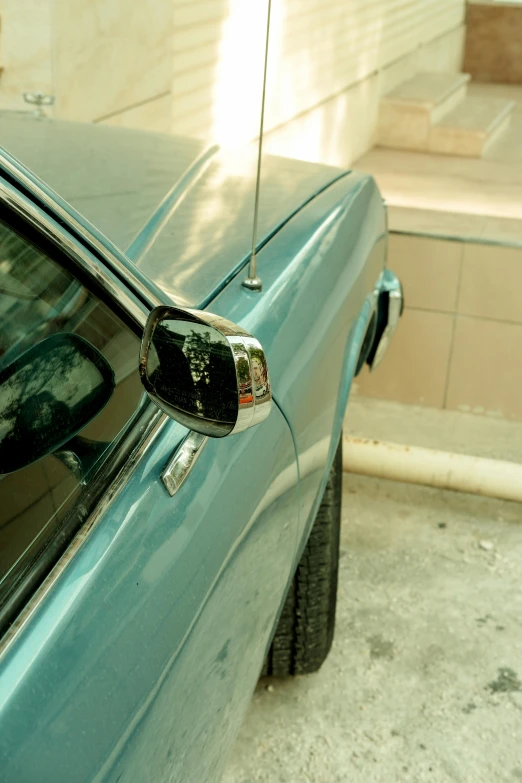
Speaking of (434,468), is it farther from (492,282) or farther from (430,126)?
(430,126)

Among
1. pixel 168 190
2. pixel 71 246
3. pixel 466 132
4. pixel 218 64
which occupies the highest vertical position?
pixel 71 246

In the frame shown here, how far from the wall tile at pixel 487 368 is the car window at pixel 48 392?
3285 mm

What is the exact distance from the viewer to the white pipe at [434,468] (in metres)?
3.66

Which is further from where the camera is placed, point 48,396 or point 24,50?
point 24,50

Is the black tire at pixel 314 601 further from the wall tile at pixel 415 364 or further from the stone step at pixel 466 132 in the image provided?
the stone step at pixel 466 132

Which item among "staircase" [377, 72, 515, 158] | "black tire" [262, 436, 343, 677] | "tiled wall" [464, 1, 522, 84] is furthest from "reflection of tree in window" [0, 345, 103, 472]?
"tiled wall" [464, 1, 522, 84]

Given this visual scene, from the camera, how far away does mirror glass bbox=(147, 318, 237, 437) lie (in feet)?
3.87

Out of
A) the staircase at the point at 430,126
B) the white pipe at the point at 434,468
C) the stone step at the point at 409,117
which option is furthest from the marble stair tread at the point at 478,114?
the white pipe at the point at 434,468

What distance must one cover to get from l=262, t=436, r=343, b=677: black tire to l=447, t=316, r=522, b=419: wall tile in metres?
2.03

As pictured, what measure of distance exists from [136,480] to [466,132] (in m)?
7.39

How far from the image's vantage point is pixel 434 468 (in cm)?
373

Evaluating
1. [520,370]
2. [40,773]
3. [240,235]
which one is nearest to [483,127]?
[520,370]

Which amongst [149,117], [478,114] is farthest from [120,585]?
[478,114]

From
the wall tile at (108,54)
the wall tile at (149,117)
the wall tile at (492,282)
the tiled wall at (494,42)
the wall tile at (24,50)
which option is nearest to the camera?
the wall tile at (24,50)
